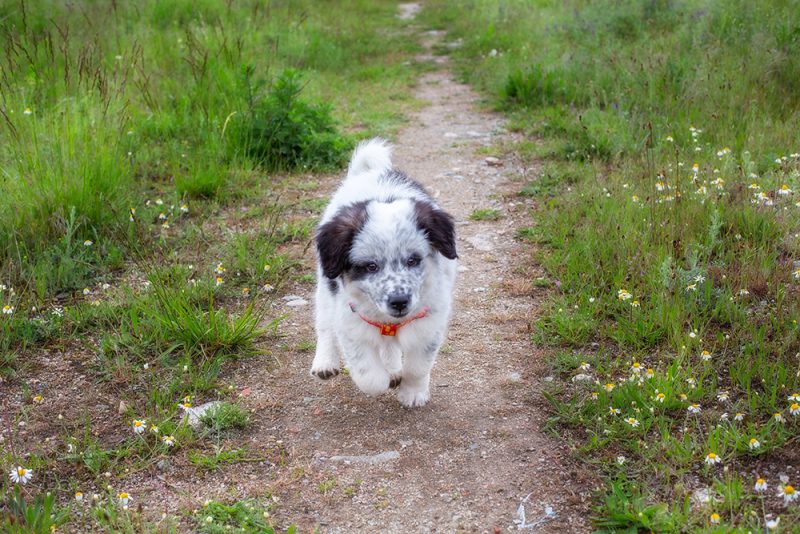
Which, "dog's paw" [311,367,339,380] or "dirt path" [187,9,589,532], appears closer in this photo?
"dirt path" [187,9,589,532]

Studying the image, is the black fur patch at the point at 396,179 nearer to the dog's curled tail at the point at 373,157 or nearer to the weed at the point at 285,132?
the dog's curled tail at the point at 373,157

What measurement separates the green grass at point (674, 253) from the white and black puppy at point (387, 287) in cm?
75

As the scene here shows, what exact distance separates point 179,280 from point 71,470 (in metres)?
1.66

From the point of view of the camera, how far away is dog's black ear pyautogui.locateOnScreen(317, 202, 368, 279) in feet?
10.9

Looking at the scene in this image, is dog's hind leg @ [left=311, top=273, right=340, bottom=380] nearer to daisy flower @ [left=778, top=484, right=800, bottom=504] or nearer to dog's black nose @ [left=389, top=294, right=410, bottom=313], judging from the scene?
dog's black nose @ [left=389, top=294, right=410, bottom=313]

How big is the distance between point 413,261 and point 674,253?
1979 mm

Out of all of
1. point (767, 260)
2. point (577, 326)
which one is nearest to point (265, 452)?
point (577, 326)

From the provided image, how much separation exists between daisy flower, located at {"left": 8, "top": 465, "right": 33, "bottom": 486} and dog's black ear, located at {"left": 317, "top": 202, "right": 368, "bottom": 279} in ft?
4.92

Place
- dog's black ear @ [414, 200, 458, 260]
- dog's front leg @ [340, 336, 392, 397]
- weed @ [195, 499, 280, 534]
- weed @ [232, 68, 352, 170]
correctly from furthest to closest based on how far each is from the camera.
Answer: weed @ [232, 68, 352, 170] → dog's front leg @ [340, 336, 392, 397] → dog's black ear @ [414, 200, 458, 260] → weed @ [195, 499, 280, 534]

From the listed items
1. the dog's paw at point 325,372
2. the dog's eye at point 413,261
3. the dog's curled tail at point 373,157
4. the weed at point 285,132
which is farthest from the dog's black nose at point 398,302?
the weed at point 285,132

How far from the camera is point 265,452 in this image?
134 inches

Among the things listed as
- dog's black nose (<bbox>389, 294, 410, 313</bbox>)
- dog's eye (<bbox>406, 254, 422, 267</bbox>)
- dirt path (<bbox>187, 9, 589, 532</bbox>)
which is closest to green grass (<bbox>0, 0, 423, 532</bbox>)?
dirt path (<bbox>187, 9, 589, 532</bbox>)

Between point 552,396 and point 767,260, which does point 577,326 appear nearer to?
point 552,396

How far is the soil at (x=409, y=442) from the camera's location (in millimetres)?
3020
